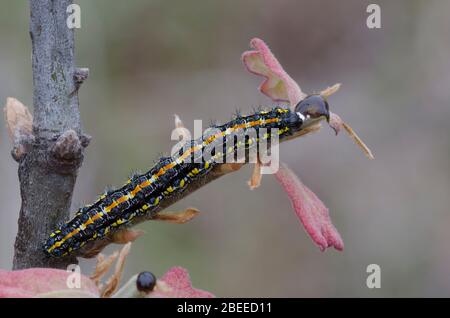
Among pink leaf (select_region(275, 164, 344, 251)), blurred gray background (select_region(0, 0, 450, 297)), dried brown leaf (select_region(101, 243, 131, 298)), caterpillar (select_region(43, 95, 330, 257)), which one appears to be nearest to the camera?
dried brown leaf (select_region(101, 243, 131, 298))

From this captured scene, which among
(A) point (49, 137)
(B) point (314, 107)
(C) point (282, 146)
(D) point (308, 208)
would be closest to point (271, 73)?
(B) point (314, 107)

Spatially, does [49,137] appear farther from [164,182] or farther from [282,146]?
[282,146]

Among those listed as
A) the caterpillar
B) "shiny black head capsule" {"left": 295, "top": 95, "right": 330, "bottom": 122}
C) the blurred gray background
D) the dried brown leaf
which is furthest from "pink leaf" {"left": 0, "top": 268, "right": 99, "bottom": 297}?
the blurred gray background

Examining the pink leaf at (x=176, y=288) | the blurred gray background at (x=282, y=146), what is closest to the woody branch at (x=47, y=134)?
the pink leaf at (x=176, y=288)

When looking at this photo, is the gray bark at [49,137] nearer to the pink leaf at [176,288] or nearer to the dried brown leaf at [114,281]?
the dried brown leaf at [114,281]

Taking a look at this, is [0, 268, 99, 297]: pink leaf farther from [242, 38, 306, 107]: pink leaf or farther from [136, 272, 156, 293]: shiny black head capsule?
[242, 38, 306, 107]: pink leaf
